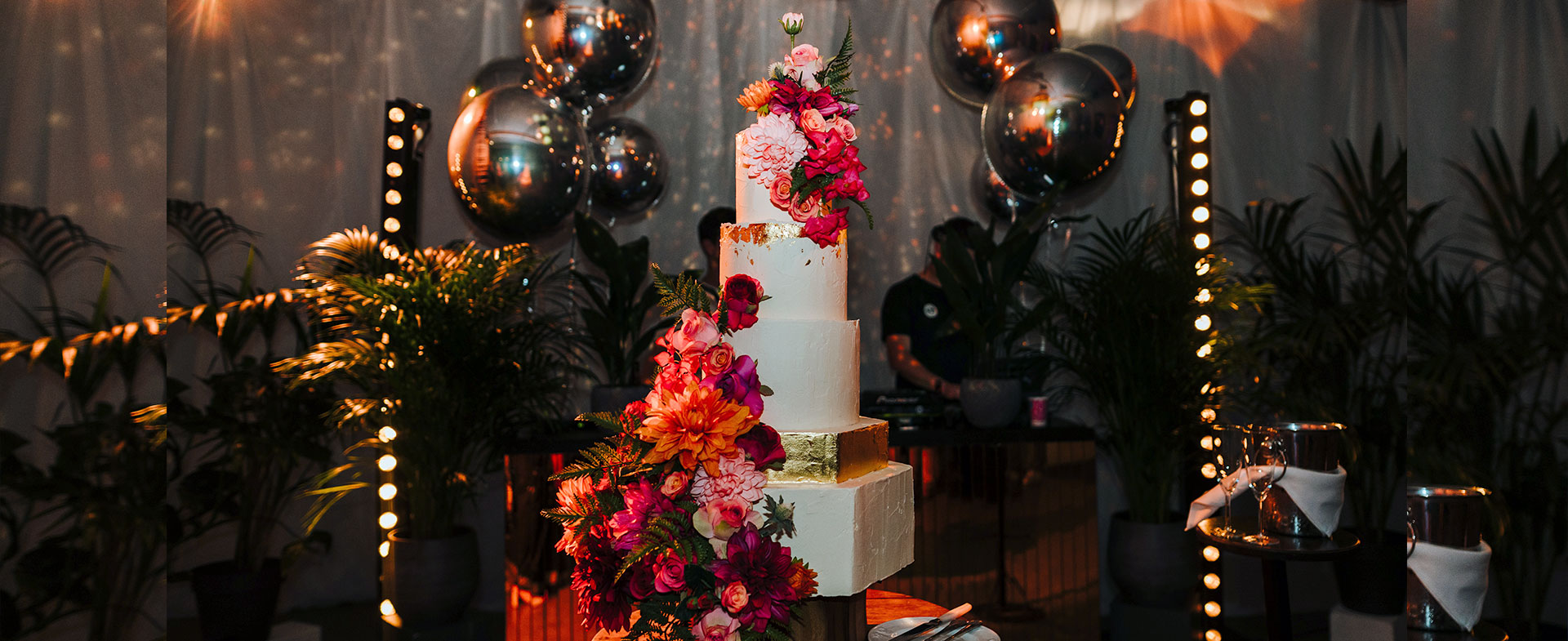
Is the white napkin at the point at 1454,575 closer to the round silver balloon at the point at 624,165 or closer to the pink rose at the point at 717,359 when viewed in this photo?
the pink rose at the point at 717,359

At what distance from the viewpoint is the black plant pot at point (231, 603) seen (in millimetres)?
3703

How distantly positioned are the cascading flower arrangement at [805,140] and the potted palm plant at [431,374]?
84.9 inches

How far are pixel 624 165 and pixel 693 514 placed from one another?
9.70ft

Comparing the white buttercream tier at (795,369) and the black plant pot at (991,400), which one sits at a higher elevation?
the white buttercream tier at (795,369)

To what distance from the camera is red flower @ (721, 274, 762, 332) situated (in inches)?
63.2

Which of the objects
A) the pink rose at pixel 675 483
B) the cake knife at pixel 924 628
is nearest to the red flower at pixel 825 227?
the pink rose at pixel 675 483

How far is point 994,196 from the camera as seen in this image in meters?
4.77

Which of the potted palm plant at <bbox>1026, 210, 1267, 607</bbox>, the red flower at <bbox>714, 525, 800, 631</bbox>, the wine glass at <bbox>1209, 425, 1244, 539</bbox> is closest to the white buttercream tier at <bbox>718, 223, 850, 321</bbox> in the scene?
the red flower at <bbox>714, 525, 800, 631</bbox>

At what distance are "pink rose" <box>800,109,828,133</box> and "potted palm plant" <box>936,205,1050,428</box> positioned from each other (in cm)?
213

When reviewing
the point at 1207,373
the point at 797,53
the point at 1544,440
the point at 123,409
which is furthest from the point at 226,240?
the point at 1544,440

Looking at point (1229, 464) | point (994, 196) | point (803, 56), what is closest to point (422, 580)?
point (803, 56)

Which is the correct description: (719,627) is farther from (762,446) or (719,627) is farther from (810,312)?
(810,312)

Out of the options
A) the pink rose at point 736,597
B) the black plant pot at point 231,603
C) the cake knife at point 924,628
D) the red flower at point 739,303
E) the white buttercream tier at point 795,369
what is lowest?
the black plant pot at point 231,603

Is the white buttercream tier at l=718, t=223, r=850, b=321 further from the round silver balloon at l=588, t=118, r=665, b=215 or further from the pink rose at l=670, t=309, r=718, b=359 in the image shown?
the round silver balloon at l=588, t=118, r=665, b=215
